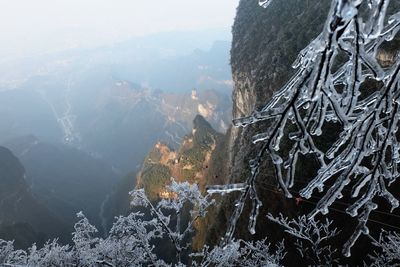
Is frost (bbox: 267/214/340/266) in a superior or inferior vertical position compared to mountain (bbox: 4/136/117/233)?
superior

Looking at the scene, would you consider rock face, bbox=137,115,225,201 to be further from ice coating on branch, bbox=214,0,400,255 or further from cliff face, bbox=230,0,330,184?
ice coating on branch, bbox=214,0,400,255

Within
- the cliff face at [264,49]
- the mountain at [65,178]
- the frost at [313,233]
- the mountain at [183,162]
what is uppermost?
the cliff face at [264,49]

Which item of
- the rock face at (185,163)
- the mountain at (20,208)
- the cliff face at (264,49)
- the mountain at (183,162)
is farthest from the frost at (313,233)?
the mountain at (20,208)

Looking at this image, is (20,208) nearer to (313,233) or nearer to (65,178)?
(65,178)

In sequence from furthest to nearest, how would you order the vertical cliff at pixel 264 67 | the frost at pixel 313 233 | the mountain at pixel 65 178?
the mountain at pixel 65 178
the vertical cliff at pixel 264 67
the frost at pixel 313 233

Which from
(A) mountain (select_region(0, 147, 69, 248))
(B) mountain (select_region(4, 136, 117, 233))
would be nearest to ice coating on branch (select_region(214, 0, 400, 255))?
(A) mountain (select_region(0, 147, 69, 248))

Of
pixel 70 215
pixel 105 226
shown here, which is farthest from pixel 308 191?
pixel 70 215

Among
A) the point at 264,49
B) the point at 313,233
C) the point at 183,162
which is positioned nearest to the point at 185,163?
the point at 183,162

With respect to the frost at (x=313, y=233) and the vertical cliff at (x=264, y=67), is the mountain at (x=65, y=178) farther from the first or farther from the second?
the frost at (x=313, y=233)
